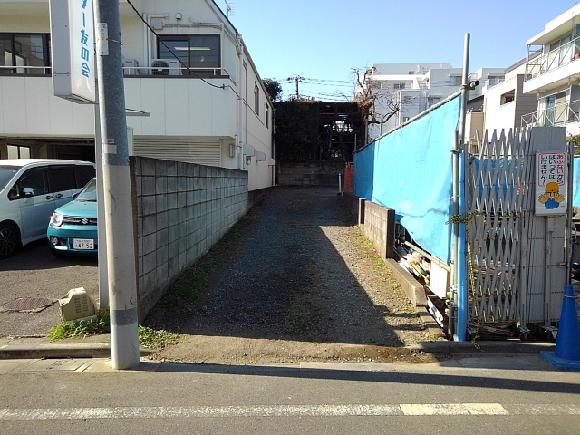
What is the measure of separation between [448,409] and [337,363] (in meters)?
1.21

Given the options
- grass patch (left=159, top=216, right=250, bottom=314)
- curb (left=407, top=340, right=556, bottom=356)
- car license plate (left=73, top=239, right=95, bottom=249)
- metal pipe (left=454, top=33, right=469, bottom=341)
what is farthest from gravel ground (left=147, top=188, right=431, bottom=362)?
car license plate (left=73, top=239, right=95, bottom=249)

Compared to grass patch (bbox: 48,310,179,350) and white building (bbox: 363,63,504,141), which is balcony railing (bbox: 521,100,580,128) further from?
grass patch (bbox: 48,310,179,350)

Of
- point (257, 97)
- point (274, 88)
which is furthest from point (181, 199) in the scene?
point (274, 88)

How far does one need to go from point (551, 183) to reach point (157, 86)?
11325 millimetres

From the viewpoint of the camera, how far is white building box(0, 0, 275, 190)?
1313 cm

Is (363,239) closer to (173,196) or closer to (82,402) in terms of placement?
(173,196)

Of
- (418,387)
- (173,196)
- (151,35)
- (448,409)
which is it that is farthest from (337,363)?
(151,35)

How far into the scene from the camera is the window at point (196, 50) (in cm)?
1435

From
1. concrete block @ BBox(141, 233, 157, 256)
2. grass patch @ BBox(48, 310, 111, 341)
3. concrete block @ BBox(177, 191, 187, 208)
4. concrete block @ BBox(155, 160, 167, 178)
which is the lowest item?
grass patch @ BBox(48, 310, 111, 341)

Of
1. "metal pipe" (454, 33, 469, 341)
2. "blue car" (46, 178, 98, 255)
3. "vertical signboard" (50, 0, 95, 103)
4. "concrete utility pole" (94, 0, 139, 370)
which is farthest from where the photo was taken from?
"blue car" (46, 178, 98, 255)

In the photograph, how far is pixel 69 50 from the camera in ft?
14.1

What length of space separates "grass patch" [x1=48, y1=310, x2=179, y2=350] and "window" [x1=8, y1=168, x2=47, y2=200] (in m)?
4.52

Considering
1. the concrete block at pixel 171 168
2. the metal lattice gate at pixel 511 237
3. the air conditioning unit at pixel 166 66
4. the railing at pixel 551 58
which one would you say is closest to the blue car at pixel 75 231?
the concrete block at pixel 171 168

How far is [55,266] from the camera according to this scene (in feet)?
24.6
